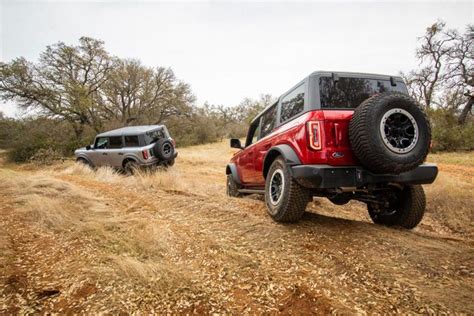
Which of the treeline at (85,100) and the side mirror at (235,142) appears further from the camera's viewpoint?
the treeline at (85,100)

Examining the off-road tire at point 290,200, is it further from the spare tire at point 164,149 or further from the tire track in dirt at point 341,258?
the spare tire at point 164,149

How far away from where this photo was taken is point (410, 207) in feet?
11.1

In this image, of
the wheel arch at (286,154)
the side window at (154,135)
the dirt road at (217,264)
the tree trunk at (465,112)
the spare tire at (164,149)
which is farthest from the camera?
the tree trunk at (465,112)

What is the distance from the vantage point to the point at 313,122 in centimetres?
284

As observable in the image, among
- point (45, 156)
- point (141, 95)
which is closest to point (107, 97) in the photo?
point (141, 95)

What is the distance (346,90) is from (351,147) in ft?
2.65

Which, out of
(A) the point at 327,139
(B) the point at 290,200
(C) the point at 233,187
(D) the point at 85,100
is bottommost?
(C) the point at 233,187

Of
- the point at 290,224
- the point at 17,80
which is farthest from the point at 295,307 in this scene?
the point at 17,80

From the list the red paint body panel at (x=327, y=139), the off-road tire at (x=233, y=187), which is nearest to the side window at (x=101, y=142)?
the off-road tire at (x=233, y=187)

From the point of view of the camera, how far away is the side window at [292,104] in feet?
10.8

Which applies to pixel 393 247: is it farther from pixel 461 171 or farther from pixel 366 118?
pixel 461 171

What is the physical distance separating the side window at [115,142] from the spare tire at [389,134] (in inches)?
360

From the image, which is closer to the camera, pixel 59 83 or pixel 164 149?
pixel 164 149

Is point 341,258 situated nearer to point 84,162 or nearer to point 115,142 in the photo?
point 115,142
